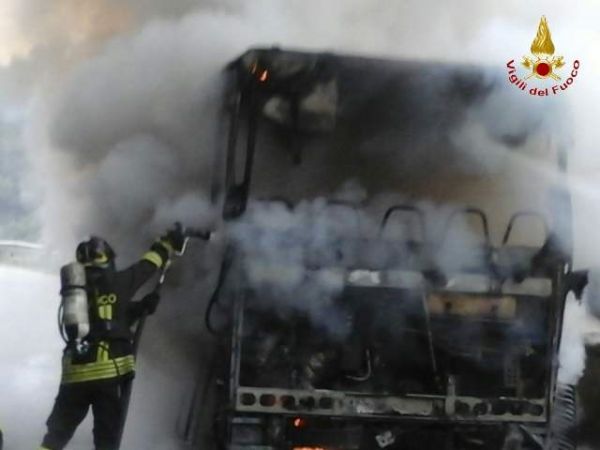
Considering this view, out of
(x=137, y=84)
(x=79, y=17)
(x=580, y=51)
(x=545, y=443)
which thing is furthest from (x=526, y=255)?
(x=79, y=17)

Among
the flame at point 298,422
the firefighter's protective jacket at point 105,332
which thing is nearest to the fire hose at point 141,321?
the firefighter's protective jacket at point 105,332

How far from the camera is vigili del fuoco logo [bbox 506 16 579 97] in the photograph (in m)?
5.48

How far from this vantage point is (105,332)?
504cm

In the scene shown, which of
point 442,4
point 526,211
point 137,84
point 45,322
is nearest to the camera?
point 526,211

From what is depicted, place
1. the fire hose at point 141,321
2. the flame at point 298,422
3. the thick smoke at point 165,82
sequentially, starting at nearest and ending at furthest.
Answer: the flame at point 298,422, the fire hose at point 141,321, the thick smoke at point 165,82

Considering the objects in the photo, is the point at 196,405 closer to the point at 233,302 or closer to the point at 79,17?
the point at 233,302

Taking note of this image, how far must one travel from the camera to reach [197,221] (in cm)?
536

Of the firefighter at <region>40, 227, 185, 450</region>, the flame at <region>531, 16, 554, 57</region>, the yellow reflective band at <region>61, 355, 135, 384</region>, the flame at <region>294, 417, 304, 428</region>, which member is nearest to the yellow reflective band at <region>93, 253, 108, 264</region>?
the firefighter at <region>40, 227, 185, 450</region>

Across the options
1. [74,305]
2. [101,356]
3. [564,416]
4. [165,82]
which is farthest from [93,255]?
[564,416]

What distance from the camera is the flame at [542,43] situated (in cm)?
602

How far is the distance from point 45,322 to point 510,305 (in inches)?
138

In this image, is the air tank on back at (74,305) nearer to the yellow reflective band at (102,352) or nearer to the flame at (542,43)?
the yellow reflective band at (102,352)

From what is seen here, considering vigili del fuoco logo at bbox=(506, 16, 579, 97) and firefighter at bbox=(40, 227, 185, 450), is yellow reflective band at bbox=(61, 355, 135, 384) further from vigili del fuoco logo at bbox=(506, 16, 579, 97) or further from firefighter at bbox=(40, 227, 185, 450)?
vigili del fuoco logo at bbox=(506, 16, 579, 97)

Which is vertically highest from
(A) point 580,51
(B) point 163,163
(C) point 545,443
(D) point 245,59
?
(A) point 580,51
